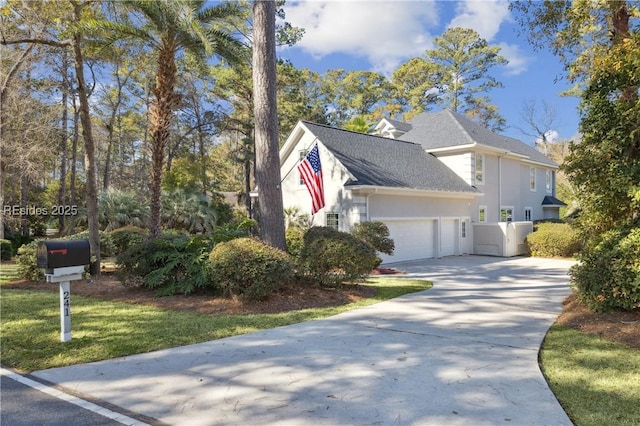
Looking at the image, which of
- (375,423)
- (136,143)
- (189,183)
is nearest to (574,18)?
(375,423)

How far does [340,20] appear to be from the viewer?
46.1 ft

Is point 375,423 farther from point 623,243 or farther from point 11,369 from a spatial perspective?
point 623,243

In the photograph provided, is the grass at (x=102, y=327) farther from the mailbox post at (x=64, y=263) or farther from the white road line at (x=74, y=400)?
the mailbox post at (x=64, y=263)

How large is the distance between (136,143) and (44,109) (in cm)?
2120

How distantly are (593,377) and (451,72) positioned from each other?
3900 cm

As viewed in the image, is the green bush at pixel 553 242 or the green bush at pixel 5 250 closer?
the green bush at pixel 5 250

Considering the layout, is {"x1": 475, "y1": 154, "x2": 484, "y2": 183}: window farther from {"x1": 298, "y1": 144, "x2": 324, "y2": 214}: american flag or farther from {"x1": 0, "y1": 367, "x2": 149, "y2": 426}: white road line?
{"x1": 0, "y1": 367, "x2": 149, "y2": 426}: white road line

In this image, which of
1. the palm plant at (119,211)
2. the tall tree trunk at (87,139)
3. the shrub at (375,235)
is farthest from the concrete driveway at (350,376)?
the palm plant at (119,211)

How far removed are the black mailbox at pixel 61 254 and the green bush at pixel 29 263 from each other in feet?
22.8

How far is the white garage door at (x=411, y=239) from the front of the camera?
17325mm

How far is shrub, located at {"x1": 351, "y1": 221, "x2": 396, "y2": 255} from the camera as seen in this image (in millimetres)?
14477

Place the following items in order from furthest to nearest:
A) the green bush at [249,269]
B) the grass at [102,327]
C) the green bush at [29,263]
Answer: the green bush at [29,263] < the green bush at [249,269] < the grass at [102,327]

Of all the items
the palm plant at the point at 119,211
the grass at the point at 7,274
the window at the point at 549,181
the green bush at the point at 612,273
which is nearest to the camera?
the green bush at the point at 612,273

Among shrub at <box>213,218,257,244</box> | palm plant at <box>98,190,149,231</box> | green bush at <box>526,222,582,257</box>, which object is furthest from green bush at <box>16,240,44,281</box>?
green bush at <box>526,222,582,257</box>
